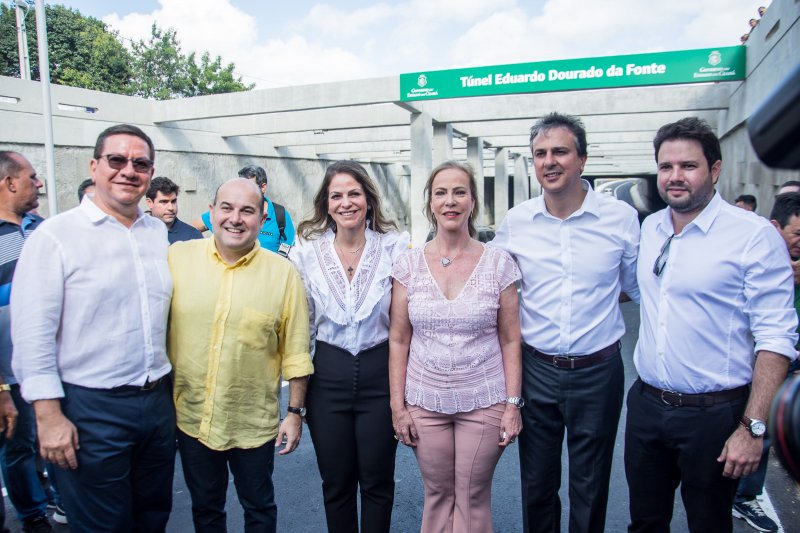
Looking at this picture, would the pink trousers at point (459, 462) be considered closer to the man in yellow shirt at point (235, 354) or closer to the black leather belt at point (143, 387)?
the man in yellow shirt at point (235, 354)

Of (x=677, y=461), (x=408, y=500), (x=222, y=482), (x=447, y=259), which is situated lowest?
(x=408, y=500)

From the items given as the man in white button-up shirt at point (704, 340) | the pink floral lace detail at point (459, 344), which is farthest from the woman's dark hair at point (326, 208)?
the man in white button-up shirt at point (704, 340)

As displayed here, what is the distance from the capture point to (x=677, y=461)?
236 cm

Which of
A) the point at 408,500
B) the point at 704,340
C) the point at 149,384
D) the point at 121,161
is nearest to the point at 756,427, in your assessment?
the point at 704,340

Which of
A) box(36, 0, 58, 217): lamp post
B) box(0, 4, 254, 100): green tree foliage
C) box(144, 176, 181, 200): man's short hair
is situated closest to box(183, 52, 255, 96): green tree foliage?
box(0, 4, 254, 100): green tree foliage

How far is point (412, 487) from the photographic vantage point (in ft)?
11.9

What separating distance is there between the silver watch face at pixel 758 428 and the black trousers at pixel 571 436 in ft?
1.90

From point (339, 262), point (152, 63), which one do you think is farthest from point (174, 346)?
point (152, 63)

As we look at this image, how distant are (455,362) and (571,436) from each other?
71cm

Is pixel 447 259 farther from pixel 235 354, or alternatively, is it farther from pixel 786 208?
pixel 786 208

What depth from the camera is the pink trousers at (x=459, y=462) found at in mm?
2480

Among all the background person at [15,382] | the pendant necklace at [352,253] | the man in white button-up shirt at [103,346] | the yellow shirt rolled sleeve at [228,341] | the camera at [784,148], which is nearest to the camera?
the camera at [784,148]

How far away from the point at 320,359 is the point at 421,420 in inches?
22.4

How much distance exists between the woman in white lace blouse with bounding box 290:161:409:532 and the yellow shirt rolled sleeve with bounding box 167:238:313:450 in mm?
166
